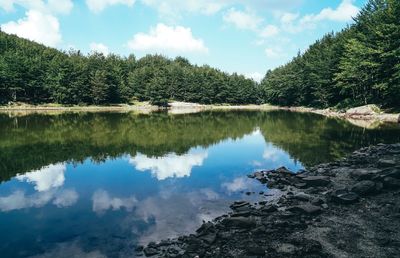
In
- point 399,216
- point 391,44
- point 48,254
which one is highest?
point 391,44

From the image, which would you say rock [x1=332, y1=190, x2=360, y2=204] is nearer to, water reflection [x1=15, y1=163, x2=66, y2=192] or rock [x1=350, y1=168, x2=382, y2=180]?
rock [x1=350, y1=168, x2=382, y2=180]

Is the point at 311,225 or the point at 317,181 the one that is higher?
the point at 317,181

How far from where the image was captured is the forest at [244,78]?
261ft

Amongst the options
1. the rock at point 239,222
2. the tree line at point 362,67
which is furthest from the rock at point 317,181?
the tree line at point 362,67

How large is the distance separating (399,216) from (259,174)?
12.7 meters

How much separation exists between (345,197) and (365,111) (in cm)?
7079

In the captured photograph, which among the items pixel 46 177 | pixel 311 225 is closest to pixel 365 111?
pixel 46 177

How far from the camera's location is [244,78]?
196625 millimetres

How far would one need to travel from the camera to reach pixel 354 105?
9700cm

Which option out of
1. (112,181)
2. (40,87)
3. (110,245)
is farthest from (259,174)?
(40,87)

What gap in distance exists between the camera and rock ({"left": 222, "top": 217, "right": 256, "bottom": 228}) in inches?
678

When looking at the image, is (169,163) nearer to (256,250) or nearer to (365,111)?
(256,250)

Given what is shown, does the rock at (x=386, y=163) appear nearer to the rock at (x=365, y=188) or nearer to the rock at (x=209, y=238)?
the rock at (x=365, y=188)

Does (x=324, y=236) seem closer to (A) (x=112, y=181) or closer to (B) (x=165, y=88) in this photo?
(A) (x=112, y=181)
